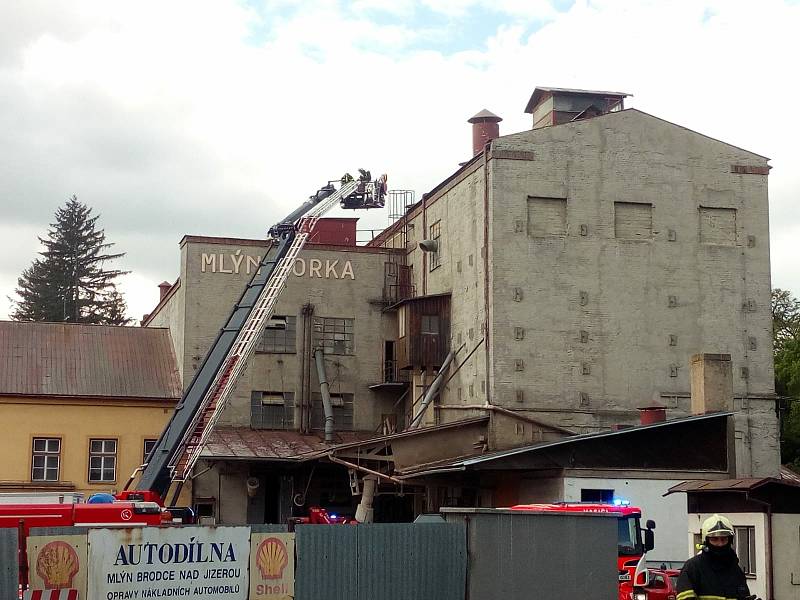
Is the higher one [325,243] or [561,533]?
[325,243]

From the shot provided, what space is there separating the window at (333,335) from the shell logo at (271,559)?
29036mm

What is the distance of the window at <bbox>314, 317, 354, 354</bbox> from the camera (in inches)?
1845

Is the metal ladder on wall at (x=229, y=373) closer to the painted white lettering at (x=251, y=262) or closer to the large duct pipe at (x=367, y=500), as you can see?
the large duct pipe at (x=367, y=500)

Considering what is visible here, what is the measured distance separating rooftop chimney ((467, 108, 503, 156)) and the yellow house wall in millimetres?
15466

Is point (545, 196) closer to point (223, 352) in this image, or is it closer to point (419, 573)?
point (223, 352)

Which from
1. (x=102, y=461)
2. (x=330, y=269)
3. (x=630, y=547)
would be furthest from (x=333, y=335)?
(x=630, y=547)

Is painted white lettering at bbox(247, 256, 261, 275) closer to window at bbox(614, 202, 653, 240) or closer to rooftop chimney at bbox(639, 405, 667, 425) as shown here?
window at bbox(614, 202, 653, 240)

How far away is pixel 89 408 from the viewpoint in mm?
43531

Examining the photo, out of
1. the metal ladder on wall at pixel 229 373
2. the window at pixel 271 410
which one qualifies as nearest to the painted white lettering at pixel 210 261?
the window at pixel 271 410

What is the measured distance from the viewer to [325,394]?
4562 centimetres

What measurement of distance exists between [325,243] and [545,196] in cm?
1250

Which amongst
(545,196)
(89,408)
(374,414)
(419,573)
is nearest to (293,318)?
(374,414)

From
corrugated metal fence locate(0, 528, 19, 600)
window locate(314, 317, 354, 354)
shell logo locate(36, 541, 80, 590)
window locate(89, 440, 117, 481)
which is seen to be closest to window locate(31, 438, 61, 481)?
window locate(89, 440, 117, 481)

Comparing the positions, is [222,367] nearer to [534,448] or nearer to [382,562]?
[534,448]
